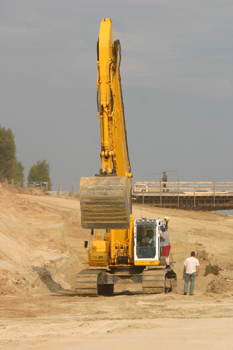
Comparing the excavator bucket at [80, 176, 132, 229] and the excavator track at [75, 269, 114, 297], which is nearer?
the excavator bucket at [80, 176, 132, 229]

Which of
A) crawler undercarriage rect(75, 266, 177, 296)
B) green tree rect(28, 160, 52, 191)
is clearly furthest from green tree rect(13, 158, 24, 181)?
crawler undercarriage rect(75, 266, 177, 296)

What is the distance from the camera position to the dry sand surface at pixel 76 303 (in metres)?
8.89

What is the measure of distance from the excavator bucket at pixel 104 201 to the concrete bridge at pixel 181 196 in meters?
34.4

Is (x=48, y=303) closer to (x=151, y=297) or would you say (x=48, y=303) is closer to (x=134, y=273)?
(x=151, y=297)

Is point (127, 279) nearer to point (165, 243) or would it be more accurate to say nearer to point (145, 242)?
point (145, 242)

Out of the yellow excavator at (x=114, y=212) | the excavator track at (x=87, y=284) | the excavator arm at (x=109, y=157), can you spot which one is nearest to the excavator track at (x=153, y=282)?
the yellow excavator at (x=114, y=212)

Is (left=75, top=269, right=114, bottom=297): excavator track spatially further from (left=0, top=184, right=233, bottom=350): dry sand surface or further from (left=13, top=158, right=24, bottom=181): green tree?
(left=13, top=158, right=24, bottom=181): green tree

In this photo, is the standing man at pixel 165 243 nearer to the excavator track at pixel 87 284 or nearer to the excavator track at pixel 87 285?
the excavator track at pixel 87 284

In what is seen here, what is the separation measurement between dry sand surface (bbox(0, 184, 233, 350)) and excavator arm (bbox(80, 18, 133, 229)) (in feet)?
7.67

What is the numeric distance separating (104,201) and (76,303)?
2.80 m

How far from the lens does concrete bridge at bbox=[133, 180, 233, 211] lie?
163ft

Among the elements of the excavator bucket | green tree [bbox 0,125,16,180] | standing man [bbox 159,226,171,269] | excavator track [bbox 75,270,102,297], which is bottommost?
excavator track [bbox 75,270,102,297]

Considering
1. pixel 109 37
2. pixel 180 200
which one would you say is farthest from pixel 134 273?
pixel 180 200

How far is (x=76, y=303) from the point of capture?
14094 mm
